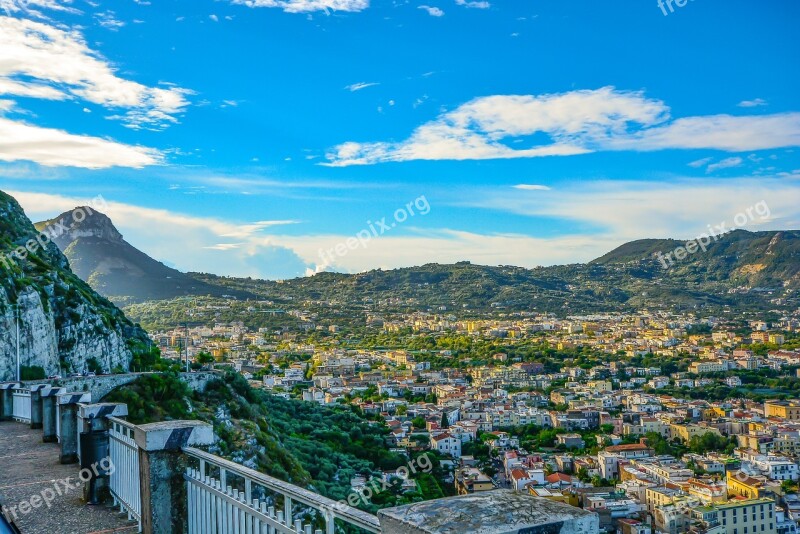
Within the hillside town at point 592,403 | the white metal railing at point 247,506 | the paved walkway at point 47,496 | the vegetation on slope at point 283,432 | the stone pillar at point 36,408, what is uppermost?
the white metal railing at point 247,506

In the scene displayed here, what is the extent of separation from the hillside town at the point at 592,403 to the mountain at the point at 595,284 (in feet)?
52.7

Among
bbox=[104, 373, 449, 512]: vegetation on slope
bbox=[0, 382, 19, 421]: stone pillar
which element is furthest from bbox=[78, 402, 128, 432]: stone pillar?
bbox=[104, 373, 449, 512]: vegetation on slope

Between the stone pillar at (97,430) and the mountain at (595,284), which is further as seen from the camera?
the mountain at (595,284)

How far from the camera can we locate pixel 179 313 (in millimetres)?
90250

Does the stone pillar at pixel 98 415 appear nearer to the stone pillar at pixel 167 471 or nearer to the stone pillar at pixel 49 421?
the stone pillar at pixel 167 471

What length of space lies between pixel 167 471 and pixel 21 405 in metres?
7.18

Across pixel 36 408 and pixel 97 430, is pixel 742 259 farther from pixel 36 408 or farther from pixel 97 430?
pixel 97 430

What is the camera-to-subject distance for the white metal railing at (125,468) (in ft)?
13.0

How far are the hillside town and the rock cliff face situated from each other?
752 cm

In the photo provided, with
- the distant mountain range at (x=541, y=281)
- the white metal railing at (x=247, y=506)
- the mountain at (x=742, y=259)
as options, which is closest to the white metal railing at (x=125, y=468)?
the white metal railing at (x=247, y=506)

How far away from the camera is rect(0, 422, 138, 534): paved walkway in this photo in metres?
4.12

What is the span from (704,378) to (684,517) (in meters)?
45.5

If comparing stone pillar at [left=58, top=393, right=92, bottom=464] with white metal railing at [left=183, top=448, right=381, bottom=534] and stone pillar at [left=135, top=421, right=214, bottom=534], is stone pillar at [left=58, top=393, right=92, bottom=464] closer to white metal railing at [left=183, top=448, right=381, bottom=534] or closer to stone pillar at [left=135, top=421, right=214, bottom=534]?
stone pillar at [left=135, top=421, right=214, bottom=534]

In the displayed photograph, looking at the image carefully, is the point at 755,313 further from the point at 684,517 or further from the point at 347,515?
the point at 347,515
